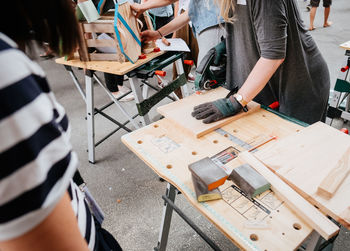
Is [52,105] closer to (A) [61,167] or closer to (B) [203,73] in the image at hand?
(A) [61,167]

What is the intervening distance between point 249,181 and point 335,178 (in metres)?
0.25

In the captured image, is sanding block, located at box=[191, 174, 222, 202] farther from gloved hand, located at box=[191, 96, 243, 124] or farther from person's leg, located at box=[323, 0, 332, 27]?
person's leg, located at box=[323, 0, 332, 27]

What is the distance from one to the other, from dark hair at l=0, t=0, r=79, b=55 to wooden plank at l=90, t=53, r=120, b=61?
142cm

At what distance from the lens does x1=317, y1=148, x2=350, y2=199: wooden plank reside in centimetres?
69

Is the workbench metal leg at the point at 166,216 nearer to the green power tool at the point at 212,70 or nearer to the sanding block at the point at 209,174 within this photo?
the sanding block at the point at 209,174

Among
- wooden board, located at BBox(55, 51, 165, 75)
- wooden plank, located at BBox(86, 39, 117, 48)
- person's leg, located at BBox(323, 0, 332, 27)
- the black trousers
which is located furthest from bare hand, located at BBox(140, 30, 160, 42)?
person's leg, located at BBox(323, 0, 332, 27)

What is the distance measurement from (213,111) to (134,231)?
47.4 inches

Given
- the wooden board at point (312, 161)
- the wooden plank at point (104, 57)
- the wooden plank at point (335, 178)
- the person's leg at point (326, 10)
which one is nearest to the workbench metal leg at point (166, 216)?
the wooden board at point (312, 161)

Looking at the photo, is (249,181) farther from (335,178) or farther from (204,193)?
(335,178)

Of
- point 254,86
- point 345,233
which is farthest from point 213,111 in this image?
point 345,233

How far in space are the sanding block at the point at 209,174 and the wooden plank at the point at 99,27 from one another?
128 cm

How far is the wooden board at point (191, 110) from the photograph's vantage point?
1.07 meters

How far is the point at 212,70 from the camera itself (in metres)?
1.45

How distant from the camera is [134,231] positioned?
181cm
